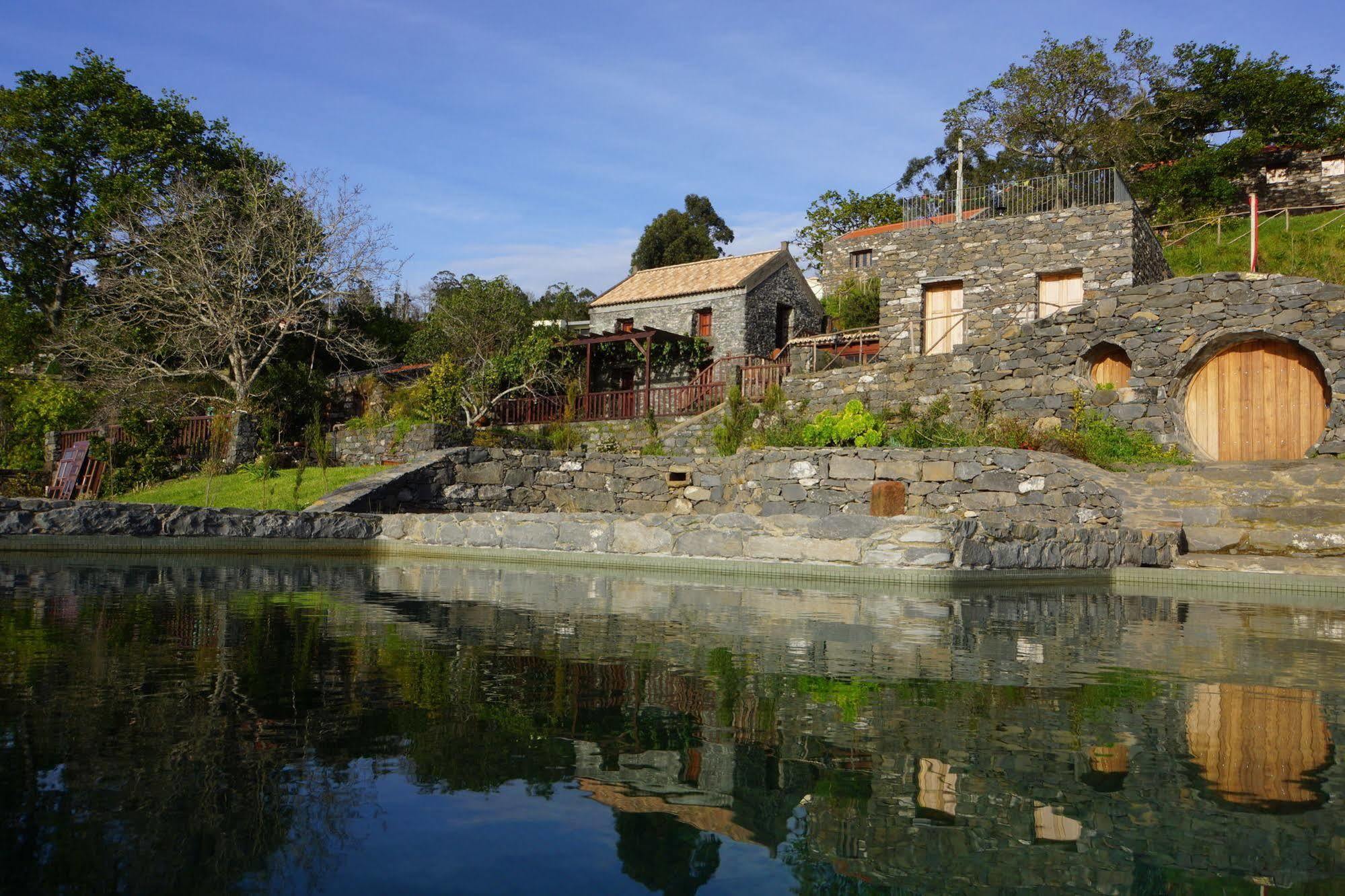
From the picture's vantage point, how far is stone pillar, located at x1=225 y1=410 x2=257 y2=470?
2206 centimetres

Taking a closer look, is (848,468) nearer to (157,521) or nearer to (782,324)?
(157,521)

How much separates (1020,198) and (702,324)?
39.6ft

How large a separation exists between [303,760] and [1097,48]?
39.2 meters

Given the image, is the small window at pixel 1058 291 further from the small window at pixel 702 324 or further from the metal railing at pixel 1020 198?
the small window at pixel 702 324

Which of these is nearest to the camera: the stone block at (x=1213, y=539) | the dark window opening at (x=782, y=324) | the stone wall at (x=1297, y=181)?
the stone block at (x=1213, y=539)

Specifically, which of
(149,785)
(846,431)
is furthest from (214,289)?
(149,785)

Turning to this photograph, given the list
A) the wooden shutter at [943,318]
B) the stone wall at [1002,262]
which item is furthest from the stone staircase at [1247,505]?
the wooden shutter at [943,318]

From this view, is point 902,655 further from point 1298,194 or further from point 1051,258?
point 1298,194

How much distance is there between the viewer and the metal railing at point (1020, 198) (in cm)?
2159

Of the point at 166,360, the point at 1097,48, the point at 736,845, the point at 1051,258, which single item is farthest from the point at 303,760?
the point at 1097,48

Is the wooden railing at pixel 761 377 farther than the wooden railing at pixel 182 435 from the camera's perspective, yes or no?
Yes

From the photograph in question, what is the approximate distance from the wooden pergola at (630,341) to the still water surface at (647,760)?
2223 centimetres

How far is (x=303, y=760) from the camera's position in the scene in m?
2.38

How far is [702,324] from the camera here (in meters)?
31.9
